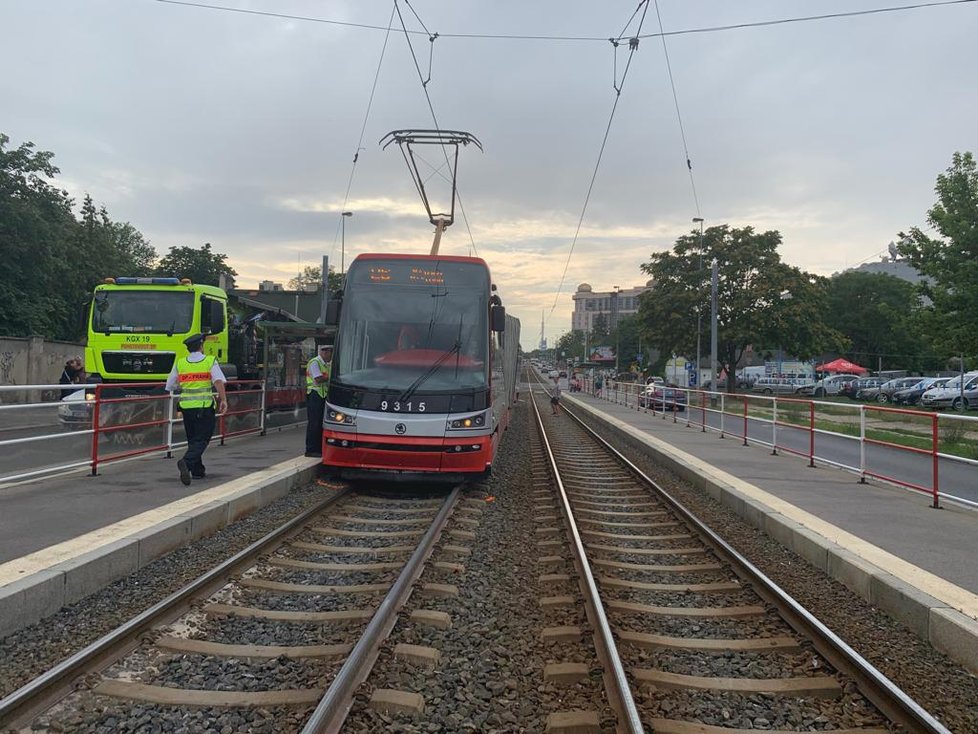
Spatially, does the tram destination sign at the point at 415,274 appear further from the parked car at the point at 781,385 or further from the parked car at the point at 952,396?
the parked car at the point at 781,385

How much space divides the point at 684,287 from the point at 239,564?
37.8 metres

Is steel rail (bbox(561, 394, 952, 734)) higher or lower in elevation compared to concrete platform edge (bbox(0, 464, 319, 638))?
lower

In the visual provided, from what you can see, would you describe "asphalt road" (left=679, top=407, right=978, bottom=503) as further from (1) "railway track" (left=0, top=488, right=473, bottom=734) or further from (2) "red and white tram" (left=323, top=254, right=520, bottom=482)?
(1) "railway track" (left=0, top=488, right=473, bottom=734)

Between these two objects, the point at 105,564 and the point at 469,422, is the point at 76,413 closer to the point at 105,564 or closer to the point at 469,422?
the point at 105,564

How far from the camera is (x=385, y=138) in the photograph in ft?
49.5

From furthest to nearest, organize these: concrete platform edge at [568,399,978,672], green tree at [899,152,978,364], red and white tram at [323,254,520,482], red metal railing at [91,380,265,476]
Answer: green tree at [899,152,978,364], red and white tram at [323,254,520,482], red metal railing at [91,380,265,476], concrete platform edge at [568,399,978,672]

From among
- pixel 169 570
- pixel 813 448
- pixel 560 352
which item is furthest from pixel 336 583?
pixel 560 352

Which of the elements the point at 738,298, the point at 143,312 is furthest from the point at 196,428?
the point at 738,298

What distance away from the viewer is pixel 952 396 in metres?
34.7

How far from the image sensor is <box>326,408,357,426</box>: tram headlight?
9148 millimetres

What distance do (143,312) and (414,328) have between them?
22.2 ft

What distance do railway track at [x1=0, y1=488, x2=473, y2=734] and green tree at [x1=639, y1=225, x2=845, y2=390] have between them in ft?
115

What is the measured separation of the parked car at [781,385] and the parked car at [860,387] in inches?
93.6

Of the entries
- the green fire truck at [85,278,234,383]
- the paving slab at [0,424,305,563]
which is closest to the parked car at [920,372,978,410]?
the green fire truck at [85,278,234,383]
